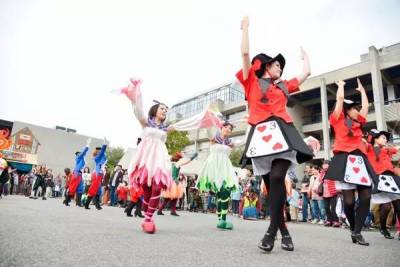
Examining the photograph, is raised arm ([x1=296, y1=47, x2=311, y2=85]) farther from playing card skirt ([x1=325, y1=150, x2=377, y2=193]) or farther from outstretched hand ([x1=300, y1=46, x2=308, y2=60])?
playing card skirt ([x1=325, y1=150, x2=377, y2=193])

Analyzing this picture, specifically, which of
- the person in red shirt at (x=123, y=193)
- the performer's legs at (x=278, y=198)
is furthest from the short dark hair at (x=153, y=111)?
the person in red shirt at (x=123, y=193)

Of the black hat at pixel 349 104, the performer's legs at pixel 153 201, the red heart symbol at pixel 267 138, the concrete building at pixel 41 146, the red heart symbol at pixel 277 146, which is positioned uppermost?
the concrete building at pixel 41 146

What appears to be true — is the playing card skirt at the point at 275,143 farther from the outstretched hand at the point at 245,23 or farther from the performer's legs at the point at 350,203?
the performer's legs at the point at 350,203

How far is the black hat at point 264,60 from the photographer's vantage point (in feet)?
11.5

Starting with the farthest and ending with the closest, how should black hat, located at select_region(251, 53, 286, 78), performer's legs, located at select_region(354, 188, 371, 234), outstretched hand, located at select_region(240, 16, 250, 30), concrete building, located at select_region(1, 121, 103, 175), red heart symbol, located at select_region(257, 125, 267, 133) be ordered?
concrete building, located at select_region(1, 121, 103, 175)
performer's legs, located at select_region(354, 188, 371, 234)
black hat, located at select_region(251, 53, 286, 78)
outstretched hand, located at select_region(240, 16, 250, 30)
red heart symbol, located at select_region(257, 125, 267, 133)

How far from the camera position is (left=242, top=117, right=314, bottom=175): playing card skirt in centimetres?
294

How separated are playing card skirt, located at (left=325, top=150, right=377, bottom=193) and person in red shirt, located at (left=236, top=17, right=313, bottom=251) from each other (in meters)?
1.50

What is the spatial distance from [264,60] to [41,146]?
1554 inches

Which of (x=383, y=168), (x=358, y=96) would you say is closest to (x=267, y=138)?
(x=383, y=168)

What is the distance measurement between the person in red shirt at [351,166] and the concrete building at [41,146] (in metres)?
35.9

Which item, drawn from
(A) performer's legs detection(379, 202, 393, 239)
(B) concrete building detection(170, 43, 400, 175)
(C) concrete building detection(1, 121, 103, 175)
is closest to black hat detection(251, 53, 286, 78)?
(A) performer's legs detection(379, 202, 393, 239)

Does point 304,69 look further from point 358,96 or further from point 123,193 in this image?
point 358,96

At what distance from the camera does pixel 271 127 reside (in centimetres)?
310

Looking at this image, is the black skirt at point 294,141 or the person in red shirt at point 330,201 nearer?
the black skirt at point 294,141
